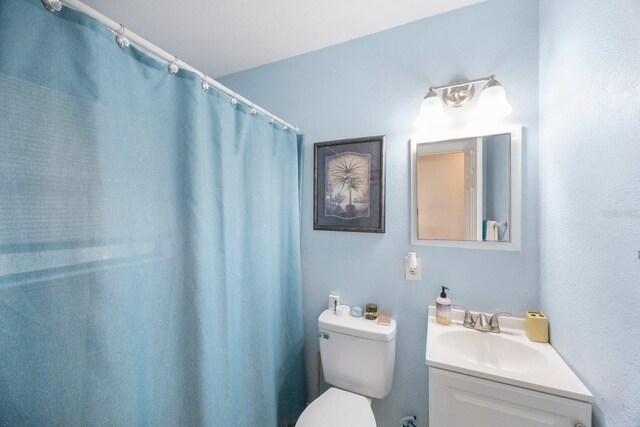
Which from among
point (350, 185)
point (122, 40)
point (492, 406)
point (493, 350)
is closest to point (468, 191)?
point (350, 185)

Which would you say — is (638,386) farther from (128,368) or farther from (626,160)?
(128,368)

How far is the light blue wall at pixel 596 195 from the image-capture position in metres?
0.65

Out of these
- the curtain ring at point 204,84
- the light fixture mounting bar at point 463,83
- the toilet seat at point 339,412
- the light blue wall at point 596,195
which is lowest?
the toilet seat at point 339,412

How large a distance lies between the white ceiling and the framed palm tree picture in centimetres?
64

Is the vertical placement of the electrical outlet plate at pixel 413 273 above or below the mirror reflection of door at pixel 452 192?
below

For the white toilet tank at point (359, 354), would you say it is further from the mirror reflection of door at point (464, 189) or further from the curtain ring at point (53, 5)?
the curtain ring at point (53, 5)

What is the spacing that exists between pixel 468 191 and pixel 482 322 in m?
0.65

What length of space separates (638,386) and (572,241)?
0.46 meters

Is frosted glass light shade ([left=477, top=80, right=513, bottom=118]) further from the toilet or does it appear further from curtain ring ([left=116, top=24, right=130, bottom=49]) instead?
curtain ring ([left=116, top=24, right=130, bottom=49])

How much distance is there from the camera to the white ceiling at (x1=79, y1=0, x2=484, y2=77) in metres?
1.30

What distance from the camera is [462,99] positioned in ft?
4.30

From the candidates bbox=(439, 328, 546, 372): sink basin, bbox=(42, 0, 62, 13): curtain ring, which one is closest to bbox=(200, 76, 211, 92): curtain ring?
bbox=(42, 0, 62, 13): curtain ring

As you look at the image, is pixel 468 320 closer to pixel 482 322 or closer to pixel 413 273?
pixel 482 322

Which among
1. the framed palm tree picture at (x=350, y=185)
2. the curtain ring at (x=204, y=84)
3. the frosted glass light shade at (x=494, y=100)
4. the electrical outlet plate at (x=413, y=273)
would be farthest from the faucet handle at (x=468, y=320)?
the curtain ring at (x=204, y=84)
